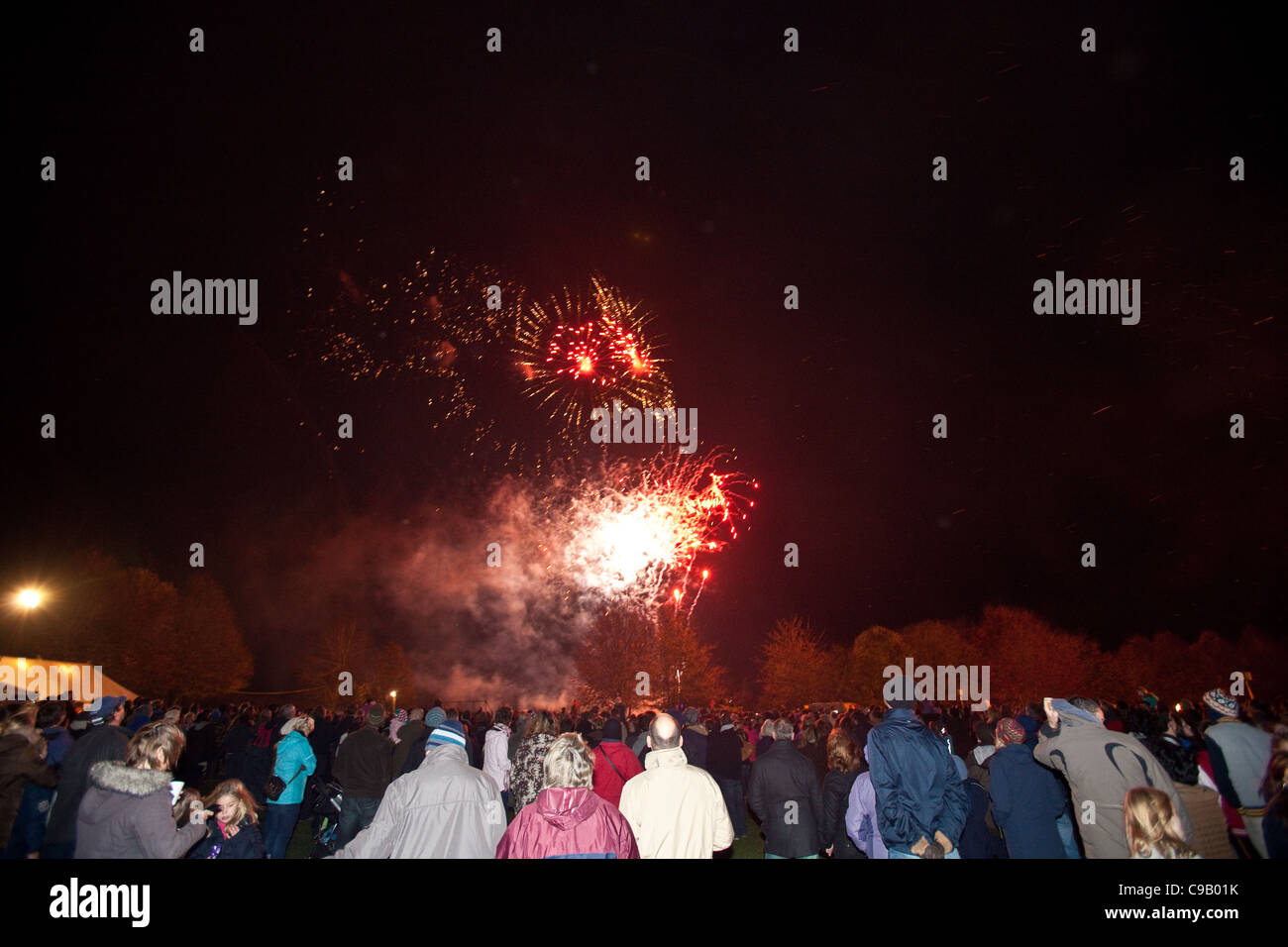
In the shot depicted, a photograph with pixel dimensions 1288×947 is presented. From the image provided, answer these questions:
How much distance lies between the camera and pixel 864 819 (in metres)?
6.48

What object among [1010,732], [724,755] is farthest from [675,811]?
[724,755]

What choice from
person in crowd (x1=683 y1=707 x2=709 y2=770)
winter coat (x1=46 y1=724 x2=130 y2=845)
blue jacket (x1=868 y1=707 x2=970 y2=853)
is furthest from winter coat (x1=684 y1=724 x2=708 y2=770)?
winter coat (x1=46 y1=724 x2=130 y2=845)

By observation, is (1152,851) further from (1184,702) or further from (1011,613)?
(1011,613)

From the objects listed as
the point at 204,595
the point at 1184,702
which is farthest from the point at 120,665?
the point at 1184,702

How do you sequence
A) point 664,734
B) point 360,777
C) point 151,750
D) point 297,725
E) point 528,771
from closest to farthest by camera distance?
point 151,750 < point 664,734 < point 528,771 < point 297,725 < point 360,777

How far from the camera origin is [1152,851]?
4.79 meters

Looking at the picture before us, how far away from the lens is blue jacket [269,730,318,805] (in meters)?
8.98

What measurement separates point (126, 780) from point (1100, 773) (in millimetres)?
7416

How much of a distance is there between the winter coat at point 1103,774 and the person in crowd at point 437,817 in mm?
4647

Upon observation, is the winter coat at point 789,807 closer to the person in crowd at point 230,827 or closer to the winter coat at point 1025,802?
the winter coat at point 1025,802

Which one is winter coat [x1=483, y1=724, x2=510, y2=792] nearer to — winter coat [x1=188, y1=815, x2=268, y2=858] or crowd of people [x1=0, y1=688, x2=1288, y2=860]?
crowd of people [x1=0, y1=688, x2=1288, y2=860]

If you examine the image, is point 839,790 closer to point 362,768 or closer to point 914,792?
point 914,792
